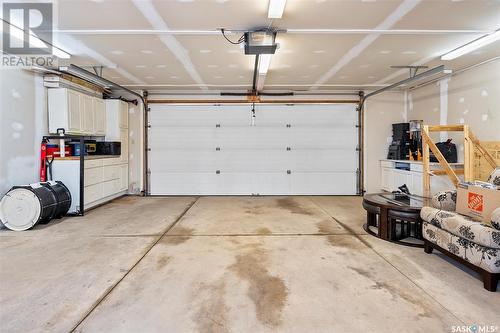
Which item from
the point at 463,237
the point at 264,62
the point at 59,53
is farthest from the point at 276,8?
the point at 59,53

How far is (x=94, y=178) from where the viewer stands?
17.6 ft

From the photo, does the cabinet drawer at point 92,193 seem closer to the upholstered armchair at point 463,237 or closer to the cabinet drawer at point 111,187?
the cabinet drawer at point 111,187

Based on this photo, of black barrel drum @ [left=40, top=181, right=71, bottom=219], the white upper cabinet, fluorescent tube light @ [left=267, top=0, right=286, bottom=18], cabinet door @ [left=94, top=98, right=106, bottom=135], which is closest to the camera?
fluorescent tube light @ [left=267, top=0, right=286, bottom=18]

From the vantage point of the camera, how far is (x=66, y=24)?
3.24 meters

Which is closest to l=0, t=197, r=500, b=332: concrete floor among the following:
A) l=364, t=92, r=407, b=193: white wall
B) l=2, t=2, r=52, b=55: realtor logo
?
l=2, t=2, r=52, b=55: realtor logo

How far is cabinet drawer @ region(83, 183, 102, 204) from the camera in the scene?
5086mm

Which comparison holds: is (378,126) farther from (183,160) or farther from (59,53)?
(59,53)

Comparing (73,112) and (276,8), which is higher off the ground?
(276,8)

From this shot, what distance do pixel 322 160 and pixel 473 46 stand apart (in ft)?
12.5

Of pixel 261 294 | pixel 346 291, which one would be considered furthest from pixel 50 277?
pixel 346 291

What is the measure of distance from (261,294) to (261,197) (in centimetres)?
467

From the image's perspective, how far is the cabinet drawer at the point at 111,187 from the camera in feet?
18.9

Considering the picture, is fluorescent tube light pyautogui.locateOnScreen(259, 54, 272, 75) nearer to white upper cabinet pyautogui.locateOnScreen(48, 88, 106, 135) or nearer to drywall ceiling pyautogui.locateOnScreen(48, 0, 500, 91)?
drywall ceiling pyautogui.locateOnScreen(48, 0, 500, 91)

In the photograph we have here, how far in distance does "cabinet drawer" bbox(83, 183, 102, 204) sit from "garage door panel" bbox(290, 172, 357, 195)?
4.43 m
